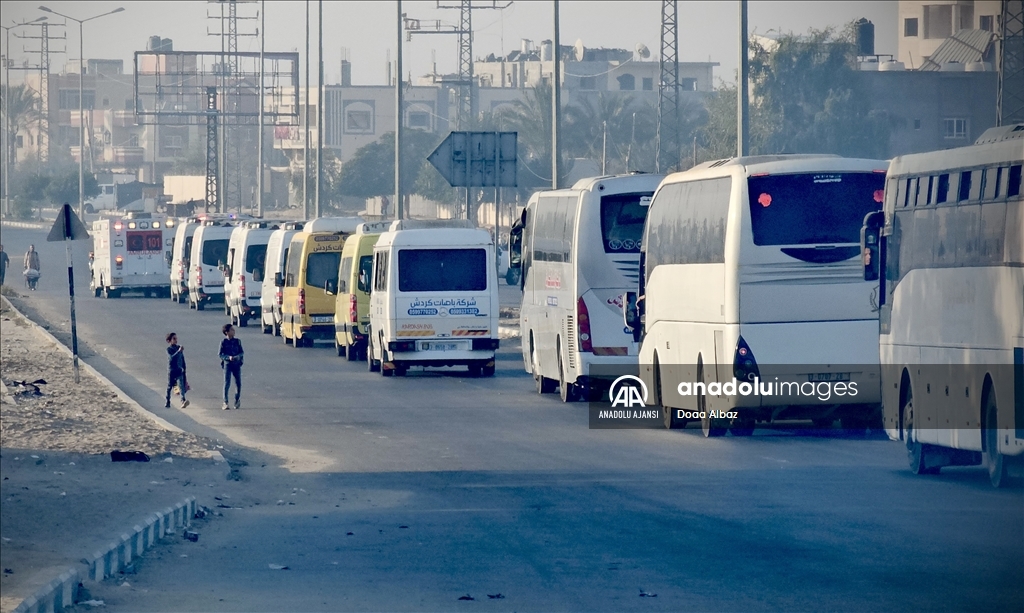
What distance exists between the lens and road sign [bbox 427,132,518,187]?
36.3 m

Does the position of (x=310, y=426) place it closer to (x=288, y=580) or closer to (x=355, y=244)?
(x=288, y=580)

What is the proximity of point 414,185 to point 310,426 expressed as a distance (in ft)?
306

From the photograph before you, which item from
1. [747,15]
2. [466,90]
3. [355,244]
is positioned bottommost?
[355,244]

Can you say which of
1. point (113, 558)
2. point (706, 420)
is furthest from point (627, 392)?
point (113, 558)

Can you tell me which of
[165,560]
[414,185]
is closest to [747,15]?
[165,560]

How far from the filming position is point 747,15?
25.0m

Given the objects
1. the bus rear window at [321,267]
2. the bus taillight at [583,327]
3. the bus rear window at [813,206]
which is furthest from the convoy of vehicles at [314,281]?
the bus rear window at [813,206]

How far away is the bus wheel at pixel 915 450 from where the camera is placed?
16047mm

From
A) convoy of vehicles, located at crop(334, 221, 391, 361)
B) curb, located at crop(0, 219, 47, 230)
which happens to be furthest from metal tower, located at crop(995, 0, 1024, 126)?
curb, located at crop(0, 219, 47, 230)

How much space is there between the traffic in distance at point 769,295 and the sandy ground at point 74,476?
5800 mm

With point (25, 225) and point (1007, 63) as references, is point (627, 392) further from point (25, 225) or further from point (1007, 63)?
point (25, 225)

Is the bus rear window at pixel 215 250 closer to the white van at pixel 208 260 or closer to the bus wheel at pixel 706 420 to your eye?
the white van at pixel 208 260

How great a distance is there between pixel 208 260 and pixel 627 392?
29.5 metres

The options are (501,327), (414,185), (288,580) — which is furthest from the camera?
(414,185)
